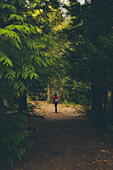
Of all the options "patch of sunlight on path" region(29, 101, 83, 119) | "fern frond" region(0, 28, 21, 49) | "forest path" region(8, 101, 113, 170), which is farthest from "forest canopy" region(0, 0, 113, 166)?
"patch of sunlight on path" region(29, 101, 83, 119)

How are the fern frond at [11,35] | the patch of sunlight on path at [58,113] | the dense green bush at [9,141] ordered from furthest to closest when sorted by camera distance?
the patch of sunlight on path at [58,113] → the dense green bush at [9,141] → the fern frond at [11,35]

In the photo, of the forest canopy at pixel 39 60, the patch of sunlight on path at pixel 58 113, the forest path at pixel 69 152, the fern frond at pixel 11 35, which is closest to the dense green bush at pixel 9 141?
the forest canopy at pixel 39 60

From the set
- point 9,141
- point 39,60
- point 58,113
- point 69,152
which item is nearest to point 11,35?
point 39,60

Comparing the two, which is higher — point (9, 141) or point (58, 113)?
point (9, 141)

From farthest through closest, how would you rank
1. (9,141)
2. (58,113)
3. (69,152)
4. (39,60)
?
(58,113), (69,152), (9,141), (39,60)

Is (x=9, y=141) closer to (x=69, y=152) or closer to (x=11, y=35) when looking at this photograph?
(x=69, y=152)

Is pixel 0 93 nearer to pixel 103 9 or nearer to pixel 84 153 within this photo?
pixel 84 153

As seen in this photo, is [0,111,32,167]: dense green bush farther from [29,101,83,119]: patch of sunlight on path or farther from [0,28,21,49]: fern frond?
[29,101,83,119]: patch of sunlight on path

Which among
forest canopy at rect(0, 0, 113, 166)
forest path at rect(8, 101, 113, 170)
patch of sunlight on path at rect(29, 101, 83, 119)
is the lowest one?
forest path at rect(8, 101, 113, 170)

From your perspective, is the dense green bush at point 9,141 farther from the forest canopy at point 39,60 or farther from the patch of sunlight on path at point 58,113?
the patch of sunlight on path at point 58,113

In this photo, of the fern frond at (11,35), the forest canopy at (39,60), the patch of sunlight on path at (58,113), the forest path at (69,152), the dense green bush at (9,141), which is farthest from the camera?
the patch of sunlight on path at (58,113)

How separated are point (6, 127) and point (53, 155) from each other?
2.09 meters

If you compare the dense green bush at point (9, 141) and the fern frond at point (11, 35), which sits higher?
the fern frond at point (11, 35)

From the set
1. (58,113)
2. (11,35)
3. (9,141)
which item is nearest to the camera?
(11,35)
